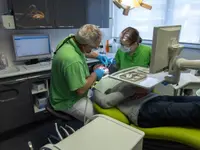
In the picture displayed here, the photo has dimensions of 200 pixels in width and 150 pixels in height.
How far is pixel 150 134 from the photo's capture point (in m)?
1.06

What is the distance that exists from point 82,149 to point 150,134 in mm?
509

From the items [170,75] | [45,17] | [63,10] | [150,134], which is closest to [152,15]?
[63,10]

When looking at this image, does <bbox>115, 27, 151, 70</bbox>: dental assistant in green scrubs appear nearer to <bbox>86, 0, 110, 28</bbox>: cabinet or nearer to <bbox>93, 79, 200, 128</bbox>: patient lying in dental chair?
<bbox>93, 79, 200, 128</bbox>: patient lying in dental chair

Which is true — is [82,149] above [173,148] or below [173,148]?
above

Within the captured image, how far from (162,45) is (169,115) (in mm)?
449

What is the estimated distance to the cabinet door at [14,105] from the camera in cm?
201

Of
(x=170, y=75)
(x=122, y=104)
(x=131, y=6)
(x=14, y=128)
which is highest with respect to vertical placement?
(x=131, y=6)

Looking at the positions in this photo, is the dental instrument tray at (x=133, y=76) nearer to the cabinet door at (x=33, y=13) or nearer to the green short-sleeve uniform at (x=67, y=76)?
the green short-sleeve uniform at (x=67, y=76)

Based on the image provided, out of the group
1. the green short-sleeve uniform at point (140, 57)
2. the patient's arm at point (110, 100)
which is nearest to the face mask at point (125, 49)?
the green short-sleeve uniform at point (140, 57)

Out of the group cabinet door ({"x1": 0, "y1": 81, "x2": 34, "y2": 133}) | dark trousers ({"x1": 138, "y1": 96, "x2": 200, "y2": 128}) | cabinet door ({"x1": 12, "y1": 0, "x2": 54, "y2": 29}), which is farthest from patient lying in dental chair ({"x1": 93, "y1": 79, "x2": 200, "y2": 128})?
cabinet door ({"x1": 12, "y1": 0, "x2": 54, "y2": 29})

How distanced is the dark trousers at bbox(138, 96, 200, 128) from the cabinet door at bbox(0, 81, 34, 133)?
160 centimetres

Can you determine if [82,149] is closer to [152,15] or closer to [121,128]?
[121,128]

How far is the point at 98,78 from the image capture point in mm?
1563

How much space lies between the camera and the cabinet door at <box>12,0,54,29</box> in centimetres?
209
